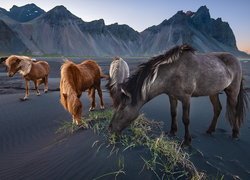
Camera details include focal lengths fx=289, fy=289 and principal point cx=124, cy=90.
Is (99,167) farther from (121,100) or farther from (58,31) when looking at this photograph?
(58,31)

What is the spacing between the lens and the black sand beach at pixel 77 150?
13.6 ft

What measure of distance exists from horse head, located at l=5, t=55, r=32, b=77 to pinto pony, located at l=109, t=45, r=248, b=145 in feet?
20.8

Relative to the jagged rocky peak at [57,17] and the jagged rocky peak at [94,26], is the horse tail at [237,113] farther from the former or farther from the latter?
the jagged rocky peak at [94,26]

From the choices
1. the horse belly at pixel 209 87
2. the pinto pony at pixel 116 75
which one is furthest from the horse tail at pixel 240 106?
the pinto pony at pixel 116 75

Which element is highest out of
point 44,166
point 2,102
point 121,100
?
point 121,100

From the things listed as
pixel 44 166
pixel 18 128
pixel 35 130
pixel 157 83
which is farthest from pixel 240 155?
pixel 18 128

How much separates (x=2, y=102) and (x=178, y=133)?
6589 mm

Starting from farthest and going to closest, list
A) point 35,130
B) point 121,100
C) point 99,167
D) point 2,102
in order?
point 2,102
point 35,130
point 121,100
point 99,167

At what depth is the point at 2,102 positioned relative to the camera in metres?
10.2

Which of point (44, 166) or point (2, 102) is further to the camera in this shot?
point (2, 102)

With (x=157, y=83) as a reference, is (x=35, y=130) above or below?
below

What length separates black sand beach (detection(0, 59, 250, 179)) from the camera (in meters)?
4.14

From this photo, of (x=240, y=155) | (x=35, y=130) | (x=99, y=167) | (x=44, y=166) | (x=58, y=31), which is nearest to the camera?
(x=99, y=167)

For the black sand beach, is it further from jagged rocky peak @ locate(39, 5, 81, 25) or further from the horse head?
jagged rocky peak @ locate(39, 5, 81, 25)
